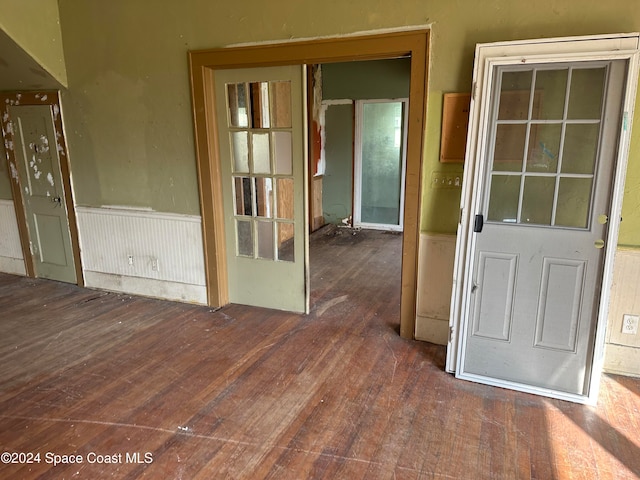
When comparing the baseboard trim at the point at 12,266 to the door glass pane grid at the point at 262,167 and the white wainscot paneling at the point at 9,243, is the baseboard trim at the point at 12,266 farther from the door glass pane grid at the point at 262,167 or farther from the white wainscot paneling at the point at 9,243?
the door glass pane grid at the point at 262,167

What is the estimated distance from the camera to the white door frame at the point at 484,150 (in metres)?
2.21

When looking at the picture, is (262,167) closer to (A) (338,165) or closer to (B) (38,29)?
(B) (38,29)

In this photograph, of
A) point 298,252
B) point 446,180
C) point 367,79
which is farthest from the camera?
point 367,79

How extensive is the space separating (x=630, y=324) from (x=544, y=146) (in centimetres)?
124

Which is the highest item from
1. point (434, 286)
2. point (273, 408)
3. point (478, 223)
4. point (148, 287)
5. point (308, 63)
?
point (308, 63)

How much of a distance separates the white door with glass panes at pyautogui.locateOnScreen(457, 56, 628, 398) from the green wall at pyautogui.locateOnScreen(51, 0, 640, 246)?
343 mm

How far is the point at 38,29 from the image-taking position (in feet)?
12.0

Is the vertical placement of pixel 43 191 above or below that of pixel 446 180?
below

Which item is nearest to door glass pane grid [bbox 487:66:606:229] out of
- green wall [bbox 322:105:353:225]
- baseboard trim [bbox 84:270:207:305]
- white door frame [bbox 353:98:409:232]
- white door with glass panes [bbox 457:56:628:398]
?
white door with glass panes [bbox 457:56:628:398]

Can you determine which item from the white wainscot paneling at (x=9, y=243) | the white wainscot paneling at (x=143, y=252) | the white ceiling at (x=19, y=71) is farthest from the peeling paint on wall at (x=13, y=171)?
the white wainscot paneling at (x=143, y=252)

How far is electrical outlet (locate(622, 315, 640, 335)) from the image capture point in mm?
2637

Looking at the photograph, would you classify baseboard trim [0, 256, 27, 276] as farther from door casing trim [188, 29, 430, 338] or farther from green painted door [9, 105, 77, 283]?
door casing trim [188, 29, 430, 338]

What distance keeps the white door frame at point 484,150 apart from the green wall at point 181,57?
264 mm

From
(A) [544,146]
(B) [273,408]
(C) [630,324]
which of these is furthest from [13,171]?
(C) [630,324]
